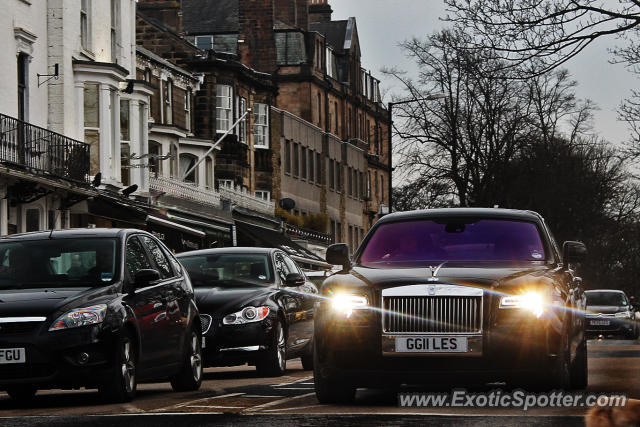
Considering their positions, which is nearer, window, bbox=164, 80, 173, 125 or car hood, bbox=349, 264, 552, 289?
car hood, bbox=349, 264, 552, 289

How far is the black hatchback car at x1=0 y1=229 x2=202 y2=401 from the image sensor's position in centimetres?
1420

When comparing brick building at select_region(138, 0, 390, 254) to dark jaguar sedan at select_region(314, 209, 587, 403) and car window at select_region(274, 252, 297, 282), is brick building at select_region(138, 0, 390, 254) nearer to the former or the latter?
car window at select_region(274, 252, 297, 282)

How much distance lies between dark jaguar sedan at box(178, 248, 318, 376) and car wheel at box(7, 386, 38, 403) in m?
4.19

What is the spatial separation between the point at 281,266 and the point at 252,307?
74.4 inches

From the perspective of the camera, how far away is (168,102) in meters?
60.0

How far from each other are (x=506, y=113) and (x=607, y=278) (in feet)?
134

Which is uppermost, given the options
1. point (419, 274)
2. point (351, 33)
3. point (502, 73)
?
point (351, 33)

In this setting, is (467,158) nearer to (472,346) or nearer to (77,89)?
(77,89)

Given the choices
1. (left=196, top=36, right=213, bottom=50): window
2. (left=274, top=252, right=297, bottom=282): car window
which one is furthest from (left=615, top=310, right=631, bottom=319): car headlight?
(left=196, top=36, right=213, bottom=50): window

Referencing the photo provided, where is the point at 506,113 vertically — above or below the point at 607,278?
above

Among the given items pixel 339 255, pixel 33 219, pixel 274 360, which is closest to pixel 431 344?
pixel 339 255

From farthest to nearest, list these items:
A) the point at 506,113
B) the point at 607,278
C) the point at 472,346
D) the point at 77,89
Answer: the point at 607,278 → the point at 506,113 → the point at 77,89 → the point at 472,346

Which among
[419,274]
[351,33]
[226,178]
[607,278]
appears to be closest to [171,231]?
[226,178]

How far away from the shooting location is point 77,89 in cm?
4281
